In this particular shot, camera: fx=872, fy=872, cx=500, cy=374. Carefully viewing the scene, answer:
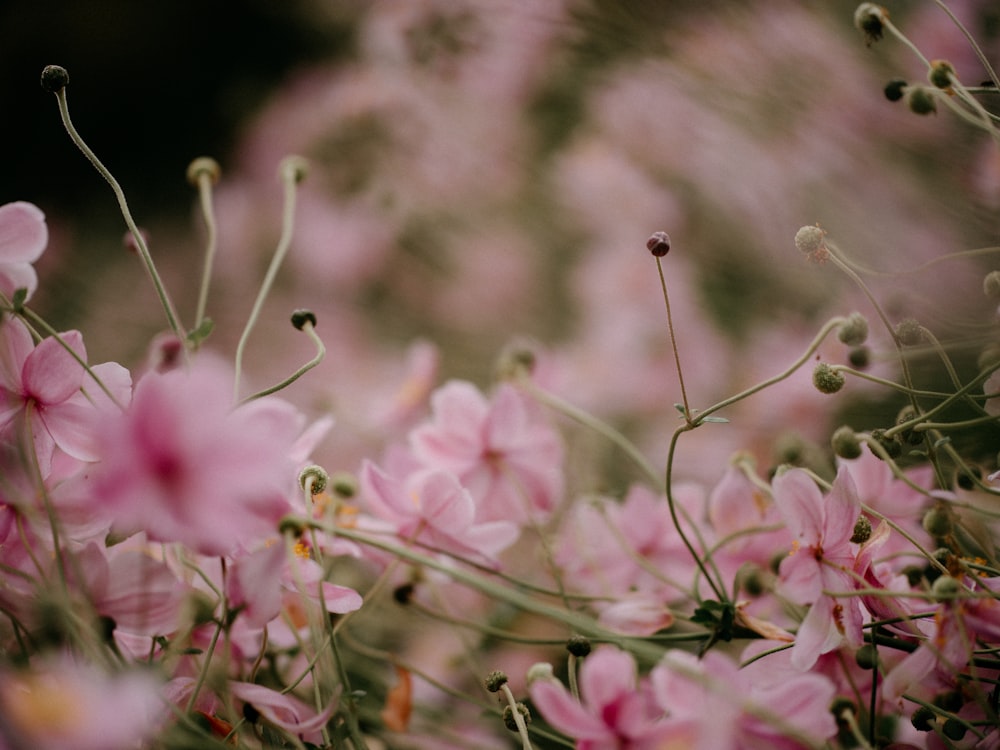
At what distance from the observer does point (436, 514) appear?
317mm

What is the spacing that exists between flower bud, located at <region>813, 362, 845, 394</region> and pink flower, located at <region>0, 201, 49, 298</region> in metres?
0.24

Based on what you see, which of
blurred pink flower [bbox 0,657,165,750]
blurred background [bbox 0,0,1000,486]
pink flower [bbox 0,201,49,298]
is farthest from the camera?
blurred background [bbox 0,0,1000,486]

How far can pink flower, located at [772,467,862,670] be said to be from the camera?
0.26 meters

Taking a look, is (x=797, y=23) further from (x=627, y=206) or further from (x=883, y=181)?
(x=627, y=206)

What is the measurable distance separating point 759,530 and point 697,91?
14.8 inches

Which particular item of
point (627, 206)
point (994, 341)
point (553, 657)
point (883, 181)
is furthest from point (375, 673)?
point (627, 206)

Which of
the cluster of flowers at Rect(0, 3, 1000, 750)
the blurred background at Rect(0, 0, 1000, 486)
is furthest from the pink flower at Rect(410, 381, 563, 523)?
the blurred background at Rect(0, 0, 1000, 486)

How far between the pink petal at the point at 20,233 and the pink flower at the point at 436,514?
0.13 meters

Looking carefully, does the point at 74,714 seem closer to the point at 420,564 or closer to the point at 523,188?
the point at 420,564

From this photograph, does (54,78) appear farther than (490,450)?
No

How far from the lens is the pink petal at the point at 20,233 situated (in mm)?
271

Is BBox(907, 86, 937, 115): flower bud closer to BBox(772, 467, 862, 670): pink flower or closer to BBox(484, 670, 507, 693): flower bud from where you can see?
BBox(772, 467, 862, 670): pink flower

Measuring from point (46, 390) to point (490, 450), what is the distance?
19 centimetres

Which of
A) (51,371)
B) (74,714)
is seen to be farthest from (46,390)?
(74,714)
